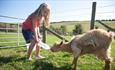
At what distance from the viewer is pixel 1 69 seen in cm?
649

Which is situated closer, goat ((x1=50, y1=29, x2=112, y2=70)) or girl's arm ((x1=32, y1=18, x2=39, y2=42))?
goat ((x1=50, y1=29, x2=112, y2=70))

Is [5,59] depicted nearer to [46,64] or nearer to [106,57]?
[46,64]

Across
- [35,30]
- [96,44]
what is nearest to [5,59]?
[35,30]

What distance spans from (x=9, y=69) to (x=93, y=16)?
4.76 metres

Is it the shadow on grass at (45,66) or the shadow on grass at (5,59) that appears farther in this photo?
the shadow on grass at (5,59)

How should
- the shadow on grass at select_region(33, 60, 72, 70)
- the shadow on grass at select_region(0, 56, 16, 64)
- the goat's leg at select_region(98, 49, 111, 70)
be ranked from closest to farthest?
the goat's leg at select_region(98, 49, 111, 70), the shadow on grass at select_region(33, 60, 72, 70), the shadow on grass at select_region(0, 56, 16, 64)

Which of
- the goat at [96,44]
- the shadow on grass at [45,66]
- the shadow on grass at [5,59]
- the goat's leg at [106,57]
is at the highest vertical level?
the goat at [96,44]

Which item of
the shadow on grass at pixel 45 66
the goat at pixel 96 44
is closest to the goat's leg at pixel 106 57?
the goat at pixel 96 44

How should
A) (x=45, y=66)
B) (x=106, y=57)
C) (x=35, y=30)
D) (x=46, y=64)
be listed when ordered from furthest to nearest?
(x=35, y=30), (x=46, y=64), (x=45, y=66), (x=106, y=57)

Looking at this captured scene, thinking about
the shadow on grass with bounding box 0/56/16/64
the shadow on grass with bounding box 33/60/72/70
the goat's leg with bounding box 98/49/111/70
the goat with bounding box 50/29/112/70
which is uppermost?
the goat with bounding box 50/29/112/70

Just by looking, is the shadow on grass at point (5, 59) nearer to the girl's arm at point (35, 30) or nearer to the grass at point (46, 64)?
the grass at point (46, 64)

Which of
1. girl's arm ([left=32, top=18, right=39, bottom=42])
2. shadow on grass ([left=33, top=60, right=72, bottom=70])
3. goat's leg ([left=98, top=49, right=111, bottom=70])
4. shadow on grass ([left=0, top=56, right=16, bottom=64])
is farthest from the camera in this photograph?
girl's arm ([left=32, top=18, right=39, bottom=42])

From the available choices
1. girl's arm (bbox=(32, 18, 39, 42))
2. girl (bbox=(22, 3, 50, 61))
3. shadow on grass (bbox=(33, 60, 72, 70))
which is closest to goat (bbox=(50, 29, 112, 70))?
shadow on grass (bbox=(33, 60, 72, 70))

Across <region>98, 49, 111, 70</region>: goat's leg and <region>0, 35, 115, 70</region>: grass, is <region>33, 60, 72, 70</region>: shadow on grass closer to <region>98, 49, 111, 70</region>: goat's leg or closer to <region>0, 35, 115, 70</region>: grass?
<region>0, 35, 115, 70</region>: grass
